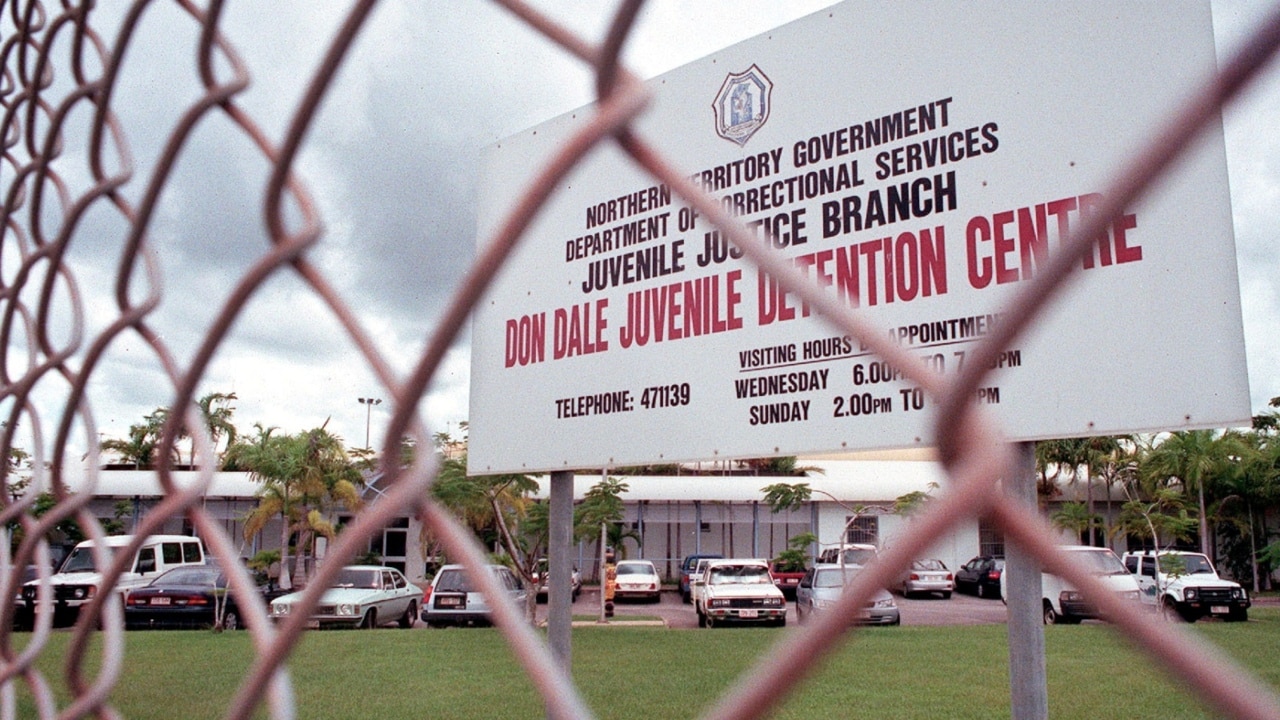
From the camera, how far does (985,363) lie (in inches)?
15.0

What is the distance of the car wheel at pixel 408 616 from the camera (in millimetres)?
17453

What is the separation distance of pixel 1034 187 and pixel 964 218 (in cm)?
16

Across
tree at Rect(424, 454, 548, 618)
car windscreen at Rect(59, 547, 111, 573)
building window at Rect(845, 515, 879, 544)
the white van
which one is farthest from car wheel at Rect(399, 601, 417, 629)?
building window at Rect(845, 515, 879, 544)

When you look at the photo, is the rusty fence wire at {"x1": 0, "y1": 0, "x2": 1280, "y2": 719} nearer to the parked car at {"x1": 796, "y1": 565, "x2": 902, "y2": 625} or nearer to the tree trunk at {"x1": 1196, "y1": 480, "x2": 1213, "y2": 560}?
the parked car at {"x1": 796, "y1": 565, "x2": 902, "y2": 625}

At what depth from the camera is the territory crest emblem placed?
8.81 feet

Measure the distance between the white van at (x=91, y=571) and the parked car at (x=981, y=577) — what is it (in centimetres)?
1762

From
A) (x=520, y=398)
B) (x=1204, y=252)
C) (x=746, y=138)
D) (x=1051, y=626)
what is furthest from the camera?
(x=1051, y=626)

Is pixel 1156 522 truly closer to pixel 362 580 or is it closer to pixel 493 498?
pixel 493 498

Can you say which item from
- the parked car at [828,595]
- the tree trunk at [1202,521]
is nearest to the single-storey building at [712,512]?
the tree trunk at [1202,521]

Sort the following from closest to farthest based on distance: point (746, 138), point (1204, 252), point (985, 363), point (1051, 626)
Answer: point (985, 363)
point (1204, 252)
point (746, 138)
point (1051, 626)

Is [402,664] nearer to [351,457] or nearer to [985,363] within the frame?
[985,363]

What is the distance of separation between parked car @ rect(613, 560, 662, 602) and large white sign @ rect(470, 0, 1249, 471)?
852 inches

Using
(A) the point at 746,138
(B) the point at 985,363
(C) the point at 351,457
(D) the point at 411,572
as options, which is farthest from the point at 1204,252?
(D) the point at 411,572

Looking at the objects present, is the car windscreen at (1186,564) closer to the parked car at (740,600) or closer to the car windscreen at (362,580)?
the parked car at (740,600)
